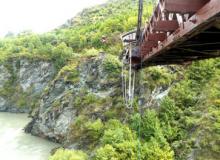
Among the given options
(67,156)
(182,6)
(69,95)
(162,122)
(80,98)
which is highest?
(182,6)

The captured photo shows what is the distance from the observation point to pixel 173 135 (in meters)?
26.0

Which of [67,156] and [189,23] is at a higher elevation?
[189,23]

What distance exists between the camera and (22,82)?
61.2 meters

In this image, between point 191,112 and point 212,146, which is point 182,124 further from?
point 212,146

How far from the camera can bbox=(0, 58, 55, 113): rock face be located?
5794cm

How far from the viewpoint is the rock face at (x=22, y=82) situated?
2281 inches

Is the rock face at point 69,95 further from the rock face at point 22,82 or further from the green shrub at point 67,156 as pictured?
the rock face at point 22,82

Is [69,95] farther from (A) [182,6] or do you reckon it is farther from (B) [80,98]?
(A) [182,6]

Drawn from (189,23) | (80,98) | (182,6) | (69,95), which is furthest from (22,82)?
(182,6)

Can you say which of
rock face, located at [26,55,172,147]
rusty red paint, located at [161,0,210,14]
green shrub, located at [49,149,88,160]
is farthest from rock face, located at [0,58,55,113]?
rusty red paint, located at [161,0,210,14]

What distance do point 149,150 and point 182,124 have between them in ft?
14.5

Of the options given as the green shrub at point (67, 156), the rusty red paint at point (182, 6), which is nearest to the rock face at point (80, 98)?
the green shrub at point (67, 156)

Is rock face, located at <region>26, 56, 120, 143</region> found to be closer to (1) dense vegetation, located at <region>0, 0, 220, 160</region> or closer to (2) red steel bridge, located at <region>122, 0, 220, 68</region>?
(1) dense vegetation, located at <region>0, 0, 220, 160</region>

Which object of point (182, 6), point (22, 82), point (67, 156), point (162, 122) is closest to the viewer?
point (182, 6)
